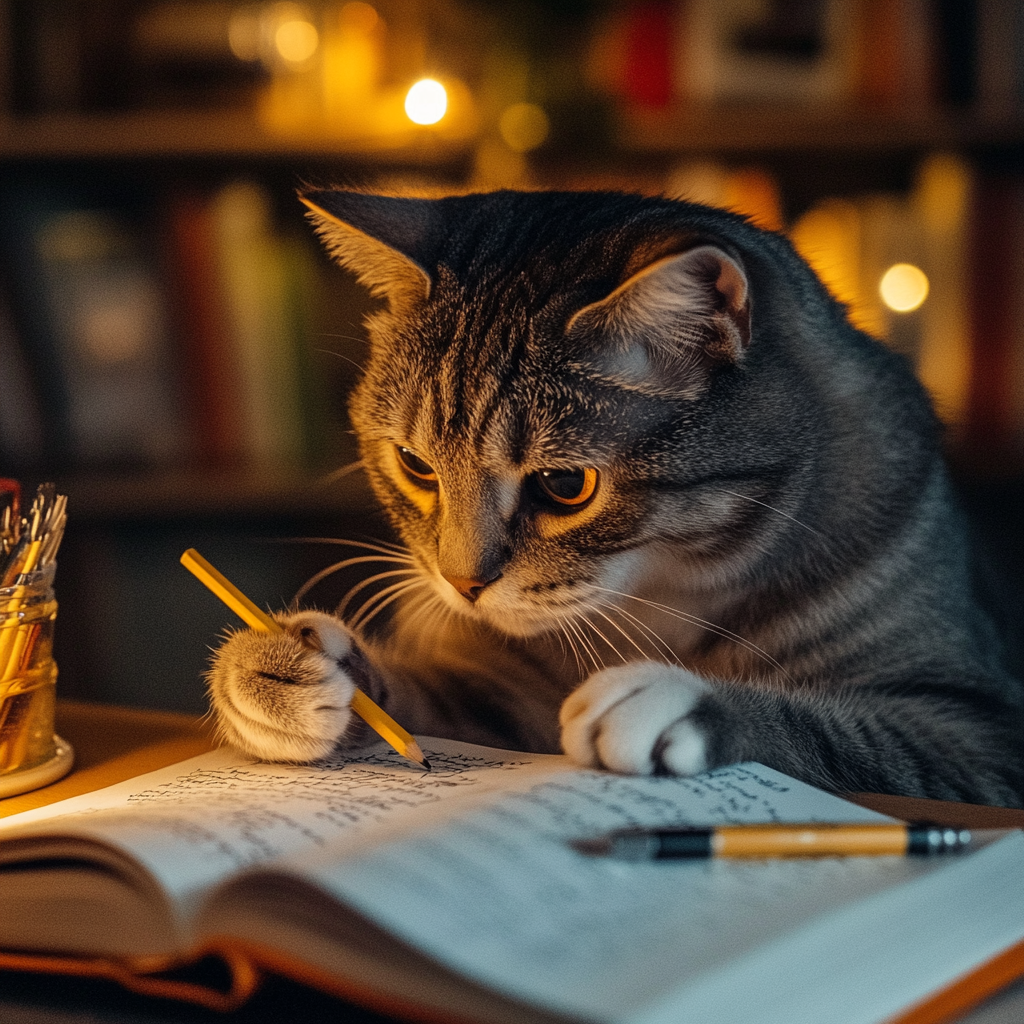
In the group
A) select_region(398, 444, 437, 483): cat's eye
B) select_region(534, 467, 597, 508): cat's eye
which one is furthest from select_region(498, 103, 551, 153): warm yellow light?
select_region(534, 467, 597, 508): cat's eye

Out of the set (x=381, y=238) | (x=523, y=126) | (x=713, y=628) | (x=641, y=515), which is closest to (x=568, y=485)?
(x=641, y=515)

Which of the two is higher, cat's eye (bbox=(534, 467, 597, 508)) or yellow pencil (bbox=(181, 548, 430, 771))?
cat's eye (bbox=(534, 467, 597, 508))

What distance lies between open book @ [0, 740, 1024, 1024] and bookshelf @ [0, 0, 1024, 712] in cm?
134

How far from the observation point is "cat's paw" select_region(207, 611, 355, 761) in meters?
0.70

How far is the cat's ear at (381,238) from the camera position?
34.6 inches

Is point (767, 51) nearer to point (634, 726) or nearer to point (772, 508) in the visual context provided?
point (772, 508)

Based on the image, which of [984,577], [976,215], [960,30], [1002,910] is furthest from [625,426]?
[960,30]

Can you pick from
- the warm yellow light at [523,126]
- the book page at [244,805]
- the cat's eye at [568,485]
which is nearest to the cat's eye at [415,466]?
the cat's eye at [568,485]

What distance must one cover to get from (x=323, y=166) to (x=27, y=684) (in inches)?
59.8

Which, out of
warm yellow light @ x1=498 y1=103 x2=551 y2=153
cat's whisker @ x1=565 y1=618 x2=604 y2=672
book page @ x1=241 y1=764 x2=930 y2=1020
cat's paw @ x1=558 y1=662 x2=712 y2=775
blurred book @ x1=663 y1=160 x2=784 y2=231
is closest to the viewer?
book page @ x1=241 y1=764 x2=930 y2=1020

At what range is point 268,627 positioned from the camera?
76 centimetres

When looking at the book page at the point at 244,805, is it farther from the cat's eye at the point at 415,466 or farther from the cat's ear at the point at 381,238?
the cat's ear at the point at 381,238

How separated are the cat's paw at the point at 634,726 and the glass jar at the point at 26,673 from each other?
1.15 ft

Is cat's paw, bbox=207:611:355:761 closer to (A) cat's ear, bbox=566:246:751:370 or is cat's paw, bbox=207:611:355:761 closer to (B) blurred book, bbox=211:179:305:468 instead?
(A) cat's ear, bbox=566:246:751:370
